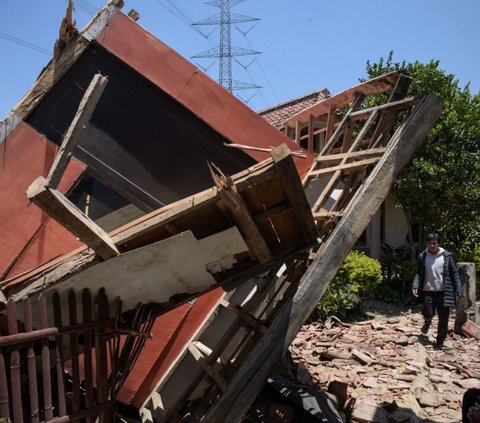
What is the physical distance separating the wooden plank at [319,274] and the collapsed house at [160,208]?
13 millimetres

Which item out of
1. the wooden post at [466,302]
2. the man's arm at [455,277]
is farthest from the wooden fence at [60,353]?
the wooden post at [466,302]

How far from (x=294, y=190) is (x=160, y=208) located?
1.31 meters

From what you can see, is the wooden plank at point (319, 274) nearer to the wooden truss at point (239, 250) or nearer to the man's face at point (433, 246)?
the wooden truss at point (239, 250)

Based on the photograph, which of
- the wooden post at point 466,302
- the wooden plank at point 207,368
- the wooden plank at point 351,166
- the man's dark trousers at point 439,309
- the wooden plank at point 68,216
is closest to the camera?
the wooden plank at point 68,216

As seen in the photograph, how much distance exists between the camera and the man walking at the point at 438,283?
7.96m

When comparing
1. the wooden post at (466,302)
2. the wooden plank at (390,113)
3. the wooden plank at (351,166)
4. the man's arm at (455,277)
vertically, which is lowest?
the wooden post at (466,302)

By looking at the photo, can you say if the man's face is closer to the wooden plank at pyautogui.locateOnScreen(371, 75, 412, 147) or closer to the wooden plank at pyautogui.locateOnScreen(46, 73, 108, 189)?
the wooden plank at pyautogui.locateOnScreen(371, 75, 412, 147)

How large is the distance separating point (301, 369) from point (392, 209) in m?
11.2

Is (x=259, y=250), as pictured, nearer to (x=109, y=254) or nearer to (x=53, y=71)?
(x=109, y=254)

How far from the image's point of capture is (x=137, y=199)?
542 centimetres

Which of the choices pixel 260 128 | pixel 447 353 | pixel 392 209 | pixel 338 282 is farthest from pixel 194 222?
pixel 392 209

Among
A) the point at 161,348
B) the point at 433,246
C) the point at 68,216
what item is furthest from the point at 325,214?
the point at 433,246

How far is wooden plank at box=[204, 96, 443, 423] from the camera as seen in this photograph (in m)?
4.45

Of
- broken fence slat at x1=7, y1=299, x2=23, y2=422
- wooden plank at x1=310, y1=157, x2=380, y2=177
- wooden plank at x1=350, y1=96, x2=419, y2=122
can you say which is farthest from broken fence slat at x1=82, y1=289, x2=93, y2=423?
wooden plank at x1=350, y1=96, x2=419, y2=122
